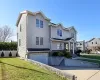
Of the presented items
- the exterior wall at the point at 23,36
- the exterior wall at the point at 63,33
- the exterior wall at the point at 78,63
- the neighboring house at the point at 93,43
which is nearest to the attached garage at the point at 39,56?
the exterior wall at the point at 23,36

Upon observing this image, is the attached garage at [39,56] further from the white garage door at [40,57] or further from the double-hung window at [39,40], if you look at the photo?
the double-hung window at [39,40]

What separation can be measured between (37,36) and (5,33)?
35280mm

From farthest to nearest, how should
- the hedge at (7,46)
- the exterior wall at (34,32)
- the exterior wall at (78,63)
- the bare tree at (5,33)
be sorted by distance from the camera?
1. the bare tree at (5,33)
2. the hedge at (7,46)
3. the exterior wall at (34,32)
4. the exterior wall at (78,63)

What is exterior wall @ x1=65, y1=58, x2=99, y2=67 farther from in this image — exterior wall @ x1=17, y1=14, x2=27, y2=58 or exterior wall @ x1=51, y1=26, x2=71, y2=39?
exterior wall @ x1=17, y1=14, x2=27, y2=58

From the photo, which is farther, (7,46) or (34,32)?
(7,46)

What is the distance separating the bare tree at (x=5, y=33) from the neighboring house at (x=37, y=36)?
98.2ft

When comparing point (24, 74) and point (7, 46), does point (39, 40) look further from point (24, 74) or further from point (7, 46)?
point (24, 74)

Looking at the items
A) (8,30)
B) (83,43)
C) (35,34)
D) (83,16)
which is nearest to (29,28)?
(35,34)

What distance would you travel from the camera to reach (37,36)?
950 inches

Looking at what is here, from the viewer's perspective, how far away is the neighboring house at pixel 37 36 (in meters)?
23.1

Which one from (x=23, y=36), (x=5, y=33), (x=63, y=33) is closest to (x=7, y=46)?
(x=23, y=36)

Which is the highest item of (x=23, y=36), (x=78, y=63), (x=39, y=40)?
(x=23, y=36)

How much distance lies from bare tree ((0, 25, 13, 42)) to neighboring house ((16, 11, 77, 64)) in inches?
1178

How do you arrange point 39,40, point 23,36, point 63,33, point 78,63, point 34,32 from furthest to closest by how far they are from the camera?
point 63,33
point 39,40
point 23,36
point 34,32
point 78,63
